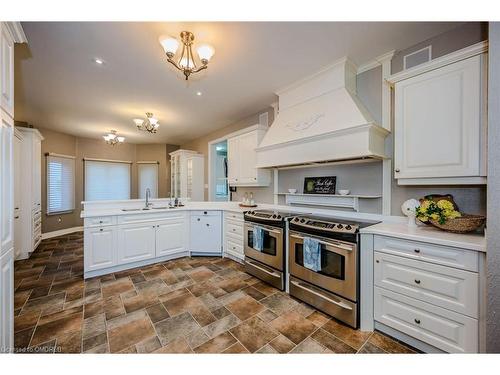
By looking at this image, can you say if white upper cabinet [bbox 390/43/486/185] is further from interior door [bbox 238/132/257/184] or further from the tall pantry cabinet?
the tall pantry cabinet

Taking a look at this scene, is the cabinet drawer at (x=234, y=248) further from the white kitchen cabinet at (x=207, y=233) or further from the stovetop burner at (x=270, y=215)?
the stovetop burner at (x=270, y=215)

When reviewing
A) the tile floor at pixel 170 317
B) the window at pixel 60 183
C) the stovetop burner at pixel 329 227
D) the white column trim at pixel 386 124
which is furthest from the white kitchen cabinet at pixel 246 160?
the window at pixel 60 183

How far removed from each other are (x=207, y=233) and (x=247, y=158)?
1553 millimetres

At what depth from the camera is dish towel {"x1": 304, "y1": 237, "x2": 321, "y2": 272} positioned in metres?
2.16

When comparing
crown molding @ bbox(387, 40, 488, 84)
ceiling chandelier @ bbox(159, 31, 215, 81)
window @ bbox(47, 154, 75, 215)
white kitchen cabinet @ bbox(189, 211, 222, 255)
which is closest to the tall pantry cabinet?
ceiling chandelier @ bbox(159, 31, 215, 81)

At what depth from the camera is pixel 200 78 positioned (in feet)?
9.20

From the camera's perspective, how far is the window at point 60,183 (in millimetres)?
5297

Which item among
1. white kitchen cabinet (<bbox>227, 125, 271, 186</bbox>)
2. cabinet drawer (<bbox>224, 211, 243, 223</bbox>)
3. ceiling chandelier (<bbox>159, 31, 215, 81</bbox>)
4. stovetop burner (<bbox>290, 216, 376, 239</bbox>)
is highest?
ceiling chandelier (<bbox>159, 31, 215, 81</bbox>)

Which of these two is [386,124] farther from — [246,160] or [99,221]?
[99,221]

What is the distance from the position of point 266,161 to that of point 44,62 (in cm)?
298

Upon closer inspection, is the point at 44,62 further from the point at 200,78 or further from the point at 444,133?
the point at 444,133

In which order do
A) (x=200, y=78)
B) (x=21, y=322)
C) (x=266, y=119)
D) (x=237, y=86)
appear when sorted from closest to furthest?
(x=21, y=322), (x=200, y=78), (x=237, y=86), (x=266, y=119)

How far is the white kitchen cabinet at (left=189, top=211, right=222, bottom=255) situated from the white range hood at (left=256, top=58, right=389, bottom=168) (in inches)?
59.4

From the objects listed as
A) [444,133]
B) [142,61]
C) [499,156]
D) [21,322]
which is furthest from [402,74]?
[21,322]
